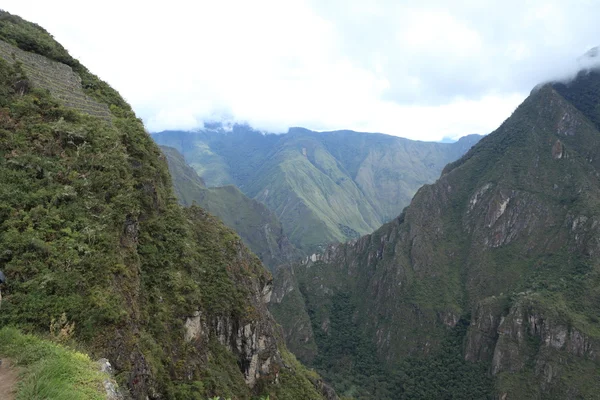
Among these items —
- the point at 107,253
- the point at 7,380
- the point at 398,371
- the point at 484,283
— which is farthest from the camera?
the point at 484,283

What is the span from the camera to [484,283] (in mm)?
132875

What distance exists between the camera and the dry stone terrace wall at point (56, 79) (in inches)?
1075

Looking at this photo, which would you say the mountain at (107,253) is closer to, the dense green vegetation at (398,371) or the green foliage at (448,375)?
the dense green vegetation at (398,371)

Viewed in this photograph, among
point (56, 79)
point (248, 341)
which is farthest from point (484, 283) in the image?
point (56, 79)

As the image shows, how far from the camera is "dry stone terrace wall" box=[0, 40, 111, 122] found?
2730cm

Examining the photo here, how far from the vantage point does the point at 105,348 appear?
1415 cm

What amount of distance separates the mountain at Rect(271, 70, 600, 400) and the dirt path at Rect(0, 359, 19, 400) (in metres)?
114

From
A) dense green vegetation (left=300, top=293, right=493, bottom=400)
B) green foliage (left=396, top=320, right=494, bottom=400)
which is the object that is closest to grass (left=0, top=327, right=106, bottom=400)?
dense green vegetation (left=300, top=293, right=493, bottom=400)

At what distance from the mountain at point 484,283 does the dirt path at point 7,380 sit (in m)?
114

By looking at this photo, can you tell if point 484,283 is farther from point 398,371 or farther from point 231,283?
point 231,283

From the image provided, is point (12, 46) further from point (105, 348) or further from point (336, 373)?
point (336, 373)

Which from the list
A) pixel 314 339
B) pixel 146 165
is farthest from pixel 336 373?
pixel 146 165

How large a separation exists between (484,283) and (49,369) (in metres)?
149

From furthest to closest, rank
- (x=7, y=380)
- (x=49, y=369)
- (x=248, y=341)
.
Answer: (x=248, y=341) < (x=49, y=369) < (x=7, y=380)
